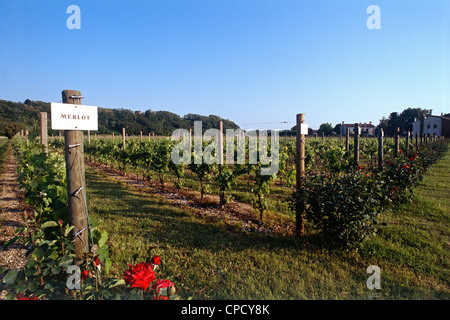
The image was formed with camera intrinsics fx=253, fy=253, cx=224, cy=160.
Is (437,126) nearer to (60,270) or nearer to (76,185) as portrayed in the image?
(76,185)

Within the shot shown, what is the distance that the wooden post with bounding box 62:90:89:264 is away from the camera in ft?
7.06

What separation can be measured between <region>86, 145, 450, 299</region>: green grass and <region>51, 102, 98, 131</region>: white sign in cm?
116

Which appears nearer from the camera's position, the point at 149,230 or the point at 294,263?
the point at 294,263

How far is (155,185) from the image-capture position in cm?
827

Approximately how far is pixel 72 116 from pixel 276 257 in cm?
288

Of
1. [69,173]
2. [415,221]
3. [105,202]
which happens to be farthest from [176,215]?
[415,221]

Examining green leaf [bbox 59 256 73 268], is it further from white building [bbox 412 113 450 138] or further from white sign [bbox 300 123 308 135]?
white building [bbox 412 113 450 138]

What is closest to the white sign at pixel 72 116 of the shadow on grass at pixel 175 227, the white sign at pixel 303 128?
the shadow on grass at pixel 175 227

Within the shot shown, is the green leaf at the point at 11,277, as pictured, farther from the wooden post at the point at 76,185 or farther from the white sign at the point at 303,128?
the white sign at the point at 303,128

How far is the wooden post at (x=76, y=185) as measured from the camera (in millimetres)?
2152

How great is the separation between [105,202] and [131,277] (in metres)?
4.97

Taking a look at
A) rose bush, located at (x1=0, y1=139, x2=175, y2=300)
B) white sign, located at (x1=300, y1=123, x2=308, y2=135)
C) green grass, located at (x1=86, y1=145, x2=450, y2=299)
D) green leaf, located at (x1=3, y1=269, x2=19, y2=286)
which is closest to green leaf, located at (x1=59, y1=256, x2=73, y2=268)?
rose bush, located at (x1=0, y1=139, x2=175, y2=300)

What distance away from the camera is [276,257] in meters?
3.40
